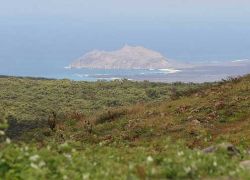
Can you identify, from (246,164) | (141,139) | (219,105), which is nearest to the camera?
(246,164)

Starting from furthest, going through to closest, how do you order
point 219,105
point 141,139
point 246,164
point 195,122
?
point 219,105
point 195,122
point 141,139
point 246,164

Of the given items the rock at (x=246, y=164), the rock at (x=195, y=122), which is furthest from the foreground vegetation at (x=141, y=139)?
the rock at (x=195, y=122)

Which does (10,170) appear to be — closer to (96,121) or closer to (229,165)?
(229,165)

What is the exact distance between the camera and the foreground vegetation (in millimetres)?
12852

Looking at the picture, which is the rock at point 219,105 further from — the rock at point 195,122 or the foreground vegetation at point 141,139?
the rock at point 195,122

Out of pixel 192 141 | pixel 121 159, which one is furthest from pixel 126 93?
pixel 121 159

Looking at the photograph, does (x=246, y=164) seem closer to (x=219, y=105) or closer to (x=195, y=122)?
(x=195, y=122)

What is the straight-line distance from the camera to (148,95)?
94.1 metres

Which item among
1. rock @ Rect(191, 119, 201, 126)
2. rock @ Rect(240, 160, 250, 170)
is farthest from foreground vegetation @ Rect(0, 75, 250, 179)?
rock @ Rect(191, 119, 201, 126)

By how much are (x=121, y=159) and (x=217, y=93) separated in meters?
23.8

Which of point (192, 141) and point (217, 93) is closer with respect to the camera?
point (192, 141)

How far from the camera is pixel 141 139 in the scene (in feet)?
96.3

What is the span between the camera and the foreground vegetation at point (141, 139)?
12.9m

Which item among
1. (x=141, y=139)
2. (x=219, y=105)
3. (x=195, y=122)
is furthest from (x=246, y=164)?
(x=219, y=105)
